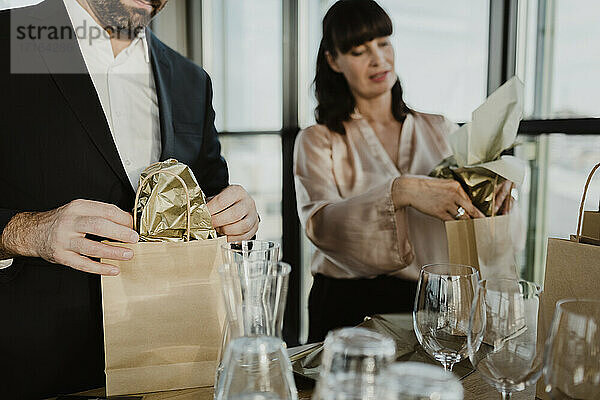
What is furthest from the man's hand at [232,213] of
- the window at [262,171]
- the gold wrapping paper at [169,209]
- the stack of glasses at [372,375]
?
the window at [262,171]

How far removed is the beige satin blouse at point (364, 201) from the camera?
70.1 inches

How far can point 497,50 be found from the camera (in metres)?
2.19

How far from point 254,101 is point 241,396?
2838 mm

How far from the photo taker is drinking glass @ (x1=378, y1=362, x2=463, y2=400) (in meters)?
0.48

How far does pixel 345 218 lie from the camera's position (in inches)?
71.5

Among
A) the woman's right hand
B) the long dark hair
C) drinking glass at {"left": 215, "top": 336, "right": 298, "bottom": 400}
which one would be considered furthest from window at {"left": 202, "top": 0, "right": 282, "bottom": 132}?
drinking glass at {"left": 215, "top": 336, "right": 298, "bottom": 400}

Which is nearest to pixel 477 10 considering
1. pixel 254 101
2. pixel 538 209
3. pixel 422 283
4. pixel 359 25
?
pixel 359 25

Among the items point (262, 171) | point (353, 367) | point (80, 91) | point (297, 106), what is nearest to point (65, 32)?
point (80, 91)

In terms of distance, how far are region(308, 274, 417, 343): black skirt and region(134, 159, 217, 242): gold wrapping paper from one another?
95cm

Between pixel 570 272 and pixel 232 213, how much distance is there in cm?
64

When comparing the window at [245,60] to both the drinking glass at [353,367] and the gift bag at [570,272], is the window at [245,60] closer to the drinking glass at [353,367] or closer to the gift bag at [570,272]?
the gift bag at [570,272]

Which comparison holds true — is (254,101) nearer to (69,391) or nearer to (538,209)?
(538,209)

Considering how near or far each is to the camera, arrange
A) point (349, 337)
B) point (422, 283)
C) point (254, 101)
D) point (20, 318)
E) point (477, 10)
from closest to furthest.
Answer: point (349, 337)
point (422, 283)
point (20, 318)
point (477, 10)
point (254, 101)

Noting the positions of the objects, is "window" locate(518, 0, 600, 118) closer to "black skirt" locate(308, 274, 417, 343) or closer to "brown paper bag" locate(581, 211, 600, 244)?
"black skirt" locate(308, 274, 417, 343)
